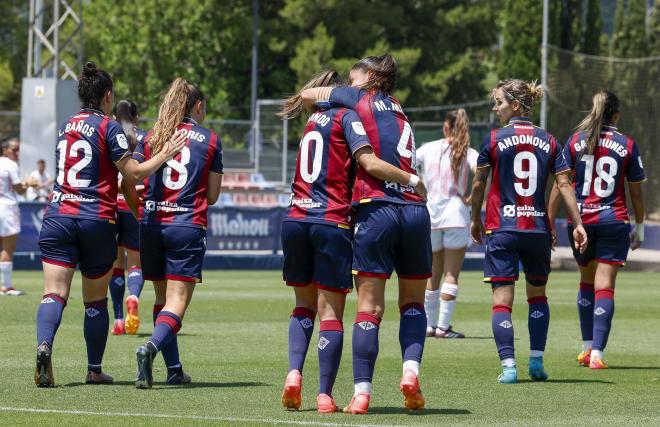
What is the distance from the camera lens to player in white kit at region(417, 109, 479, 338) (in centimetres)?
1434

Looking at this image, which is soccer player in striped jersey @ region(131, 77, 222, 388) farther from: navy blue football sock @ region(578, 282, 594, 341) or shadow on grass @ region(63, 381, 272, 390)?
navy blue football sock @ region(578, 282, 594, 341)

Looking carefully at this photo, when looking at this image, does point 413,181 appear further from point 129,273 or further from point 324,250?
point 129,273

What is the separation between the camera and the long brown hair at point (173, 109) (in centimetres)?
982

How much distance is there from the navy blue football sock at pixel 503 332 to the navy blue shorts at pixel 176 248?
223 centimetres

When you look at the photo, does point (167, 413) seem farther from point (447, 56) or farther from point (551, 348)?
point (447, 56)

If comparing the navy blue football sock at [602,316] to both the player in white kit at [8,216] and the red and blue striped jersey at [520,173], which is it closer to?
the red and blue striped jersey at [520,173]

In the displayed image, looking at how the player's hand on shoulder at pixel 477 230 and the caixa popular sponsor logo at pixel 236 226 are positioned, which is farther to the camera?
the caixa popular sponsor logo at pixel 236 226

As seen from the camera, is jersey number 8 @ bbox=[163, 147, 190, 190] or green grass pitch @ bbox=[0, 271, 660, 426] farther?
jersey number 8 @ bbox=[163, 147, 190, 190]

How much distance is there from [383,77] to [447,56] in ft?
152

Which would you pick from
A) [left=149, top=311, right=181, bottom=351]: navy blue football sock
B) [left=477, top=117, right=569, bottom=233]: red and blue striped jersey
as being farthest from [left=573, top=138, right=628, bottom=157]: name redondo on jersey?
[left=149, top=311, right=181, bottom=351]: navy blue football sock

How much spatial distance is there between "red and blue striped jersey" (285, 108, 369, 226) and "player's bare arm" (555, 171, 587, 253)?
251cm

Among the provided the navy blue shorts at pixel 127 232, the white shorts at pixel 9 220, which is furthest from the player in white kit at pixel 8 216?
the navy blue shorts at pixel 127 232

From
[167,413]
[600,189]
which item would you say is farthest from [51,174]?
[167,413]

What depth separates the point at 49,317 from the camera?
9812 millimetres
